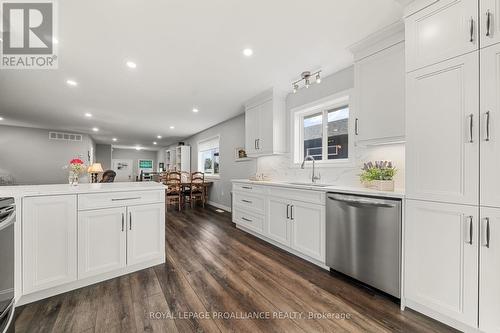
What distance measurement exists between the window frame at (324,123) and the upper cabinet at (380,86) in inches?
10.3

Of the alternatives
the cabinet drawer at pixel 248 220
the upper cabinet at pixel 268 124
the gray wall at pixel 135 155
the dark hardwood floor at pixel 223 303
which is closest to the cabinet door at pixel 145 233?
the dark hardwood floor at pixel 223 303

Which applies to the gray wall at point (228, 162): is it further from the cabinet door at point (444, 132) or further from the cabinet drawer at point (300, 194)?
the cabinet door at point (444, 132)

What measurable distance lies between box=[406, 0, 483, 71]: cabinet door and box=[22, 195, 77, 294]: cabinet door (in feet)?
11.0

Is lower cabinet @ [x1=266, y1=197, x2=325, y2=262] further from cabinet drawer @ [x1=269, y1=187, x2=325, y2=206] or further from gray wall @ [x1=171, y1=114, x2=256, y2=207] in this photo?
gray wall @ [x1=171, y1=114, x2=256, y2=207]

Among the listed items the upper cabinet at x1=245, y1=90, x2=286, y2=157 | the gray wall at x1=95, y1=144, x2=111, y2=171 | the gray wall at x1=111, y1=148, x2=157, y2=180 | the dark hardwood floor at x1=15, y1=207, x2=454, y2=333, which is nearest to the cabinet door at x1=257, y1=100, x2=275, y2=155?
the upper cabinet at x1=245, y1=90, x2=286, y2=157

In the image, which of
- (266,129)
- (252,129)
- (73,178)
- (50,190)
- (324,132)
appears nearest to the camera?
(50,190)

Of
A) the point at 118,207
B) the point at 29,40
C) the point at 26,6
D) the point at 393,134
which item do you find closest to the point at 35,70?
the point at 29,40

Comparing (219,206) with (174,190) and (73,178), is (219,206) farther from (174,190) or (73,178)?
(73,178)

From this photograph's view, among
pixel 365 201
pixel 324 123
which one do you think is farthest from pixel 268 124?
pixel 365 201

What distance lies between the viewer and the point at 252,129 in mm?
4145

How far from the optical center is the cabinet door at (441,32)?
1388 mm

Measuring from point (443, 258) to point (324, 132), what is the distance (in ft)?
7.06

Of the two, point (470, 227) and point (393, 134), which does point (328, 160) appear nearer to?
point (393, 134)

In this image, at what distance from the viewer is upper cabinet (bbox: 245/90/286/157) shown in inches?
144
